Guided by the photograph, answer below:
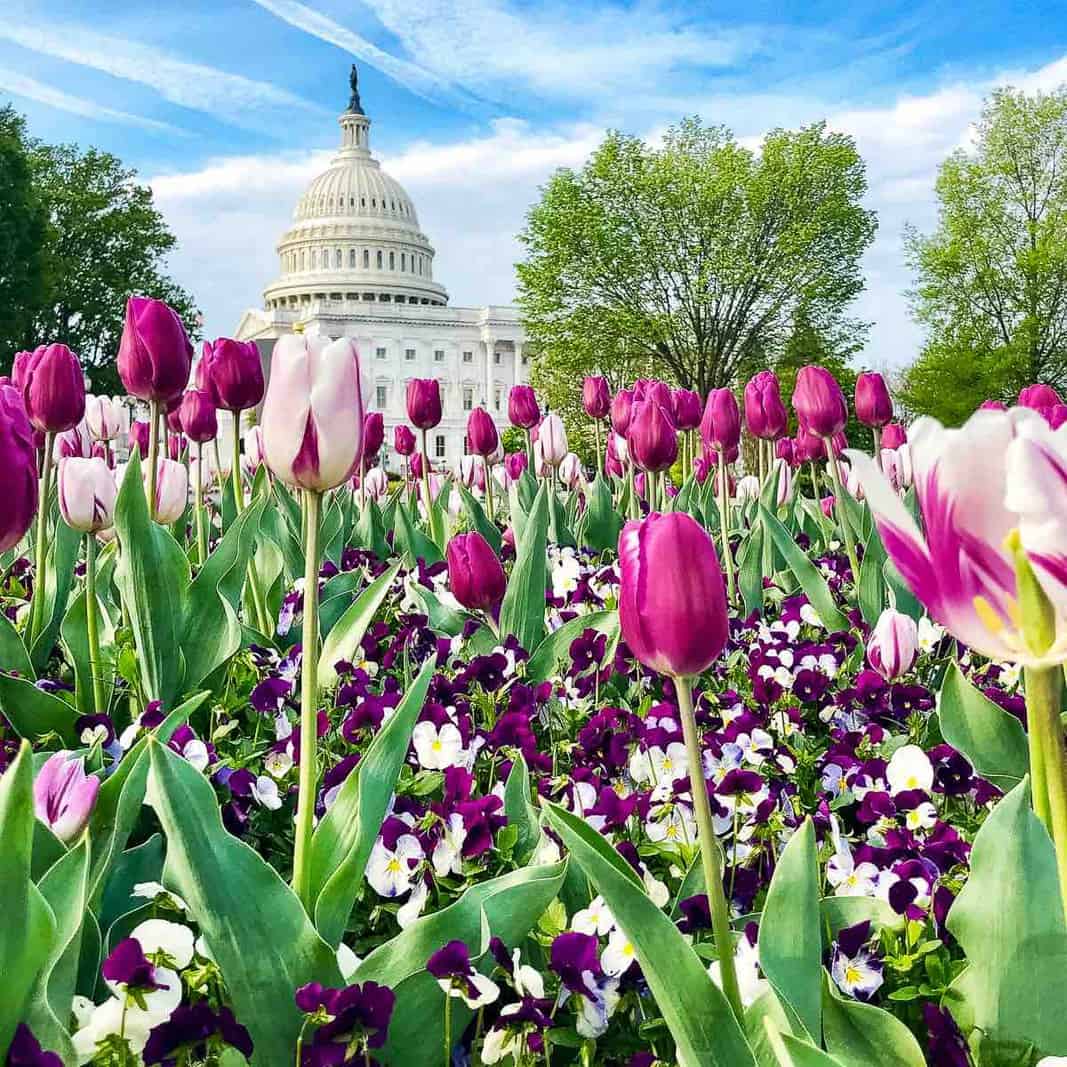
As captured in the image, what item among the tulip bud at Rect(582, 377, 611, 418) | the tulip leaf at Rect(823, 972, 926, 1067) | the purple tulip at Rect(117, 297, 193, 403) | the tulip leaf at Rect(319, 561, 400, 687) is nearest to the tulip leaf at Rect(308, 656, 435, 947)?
the tulip leaf at Rect(823, 972, 926, 1067)

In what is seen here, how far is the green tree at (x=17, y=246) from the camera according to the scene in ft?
104

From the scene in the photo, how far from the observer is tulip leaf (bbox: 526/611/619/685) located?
2.58 m

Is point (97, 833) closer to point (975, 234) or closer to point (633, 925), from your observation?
point (633, 925)

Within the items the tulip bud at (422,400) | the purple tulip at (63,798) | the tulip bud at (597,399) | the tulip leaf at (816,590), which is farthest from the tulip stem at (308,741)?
the tulip bud at (597,399)

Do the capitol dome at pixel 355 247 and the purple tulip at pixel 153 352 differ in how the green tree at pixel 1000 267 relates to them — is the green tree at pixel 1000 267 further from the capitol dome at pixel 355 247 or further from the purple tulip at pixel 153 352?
the capitol dome at pixel 355 247

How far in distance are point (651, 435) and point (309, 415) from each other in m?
1.75

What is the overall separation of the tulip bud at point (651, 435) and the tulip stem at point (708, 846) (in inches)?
76.1

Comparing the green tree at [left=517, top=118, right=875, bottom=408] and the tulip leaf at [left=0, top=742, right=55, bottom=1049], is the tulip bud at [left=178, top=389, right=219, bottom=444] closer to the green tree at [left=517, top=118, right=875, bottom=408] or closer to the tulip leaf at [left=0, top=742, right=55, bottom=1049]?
the tulip leaf at [left=0, top=742, right=55, bottom=1049]

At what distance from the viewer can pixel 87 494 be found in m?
2.61

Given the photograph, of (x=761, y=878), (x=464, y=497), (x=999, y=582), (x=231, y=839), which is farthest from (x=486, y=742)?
(x=464, y=497)

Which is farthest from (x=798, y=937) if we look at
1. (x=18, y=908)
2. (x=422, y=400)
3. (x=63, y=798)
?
(x=422, y=400)

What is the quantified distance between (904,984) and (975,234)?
33.6 m

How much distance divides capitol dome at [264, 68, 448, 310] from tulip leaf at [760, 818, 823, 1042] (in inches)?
3393

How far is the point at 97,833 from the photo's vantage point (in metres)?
1.46
